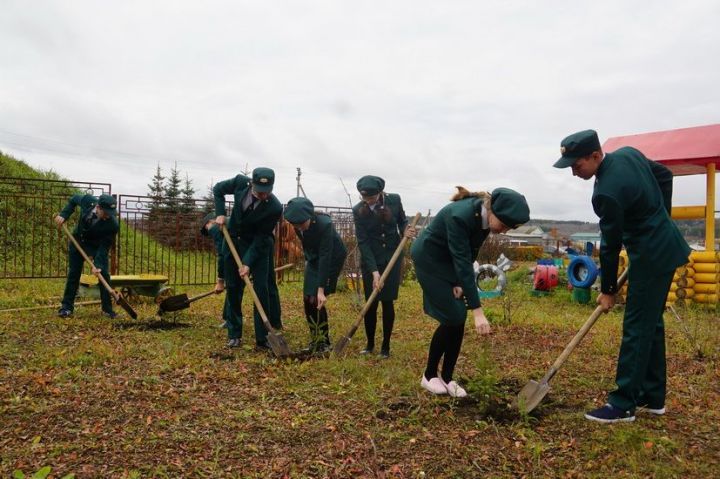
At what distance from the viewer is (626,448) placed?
9.37 feet

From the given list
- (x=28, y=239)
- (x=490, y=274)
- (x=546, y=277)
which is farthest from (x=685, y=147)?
(x=28, y=239)

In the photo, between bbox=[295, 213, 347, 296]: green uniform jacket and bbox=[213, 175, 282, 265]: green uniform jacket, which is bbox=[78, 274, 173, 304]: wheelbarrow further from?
bbox=[295, 213, 347, 296]: green uniform jacket

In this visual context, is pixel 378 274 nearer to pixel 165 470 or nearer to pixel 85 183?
pixel 165 470

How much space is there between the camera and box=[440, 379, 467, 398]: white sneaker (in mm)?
3650

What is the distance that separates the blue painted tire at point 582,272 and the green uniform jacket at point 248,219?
569 cm

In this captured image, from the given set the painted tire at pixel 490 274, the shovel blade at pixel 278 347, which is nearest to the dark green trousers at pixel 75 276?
the shovel blade at pixel 278 347

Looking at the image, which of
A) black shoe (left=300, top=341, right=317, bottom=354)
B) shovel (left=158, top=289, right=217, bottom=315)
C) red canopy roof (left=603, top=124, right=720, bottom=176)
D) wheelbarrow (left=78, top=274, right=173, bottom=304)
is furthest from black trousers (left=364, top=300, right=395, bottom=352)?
red canopy roof (left=603, top=124, right=720, bottom=176)

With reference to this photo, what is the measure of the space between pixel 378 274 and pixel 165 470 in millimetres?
2505

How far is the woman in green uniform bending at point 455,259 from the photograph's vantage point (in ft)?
10.5

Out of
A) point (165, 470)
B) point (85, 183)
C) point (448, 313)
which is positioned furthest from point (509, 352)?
point (85, 183)

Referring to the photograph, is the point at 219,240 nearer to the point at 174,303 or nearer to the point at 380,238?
the point at 174,303

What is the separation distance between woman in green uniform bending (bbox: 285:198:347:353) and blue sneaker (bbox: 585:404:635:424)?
89.7 inches

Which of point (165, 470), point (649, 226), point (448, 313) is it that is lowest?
point (165, 470)

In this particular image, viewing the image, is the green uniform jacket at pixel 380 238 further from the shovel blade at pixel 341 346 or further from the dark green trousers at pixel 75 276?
the dark green trousers at pixel 75 276
